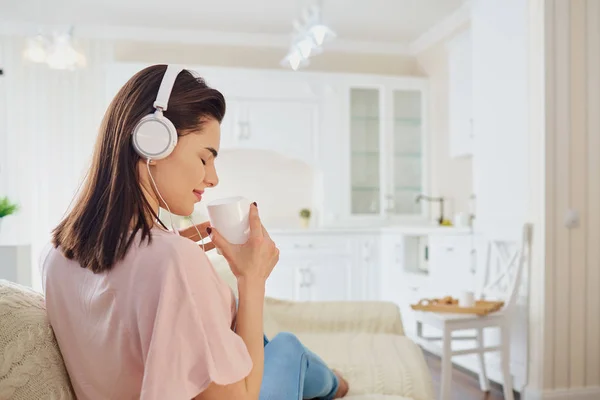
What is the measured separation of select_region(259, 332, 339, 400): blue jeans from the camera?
4.18 feet

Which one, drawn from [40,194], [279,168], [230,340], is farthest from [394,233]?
[230,340]

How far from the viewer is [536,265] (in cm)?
292

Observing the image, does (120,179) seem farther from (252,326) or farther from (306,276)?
(306,276)

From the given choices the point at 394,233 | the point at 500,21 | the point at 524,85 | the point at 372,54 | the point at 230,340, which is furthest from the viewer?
the point at 372,54

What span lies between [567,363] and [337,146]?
2622mm

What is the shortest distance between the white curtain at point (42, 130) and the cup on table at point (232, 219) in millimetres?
4006

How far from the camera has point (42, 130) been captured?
4.75 metres

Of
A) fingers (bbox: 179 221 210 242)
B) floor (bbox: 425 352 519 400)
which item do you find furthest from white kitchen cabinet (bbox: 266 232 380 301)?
fingers (bbox: 179 221 210 242)

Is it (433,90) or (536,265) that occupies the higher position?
(433,90)

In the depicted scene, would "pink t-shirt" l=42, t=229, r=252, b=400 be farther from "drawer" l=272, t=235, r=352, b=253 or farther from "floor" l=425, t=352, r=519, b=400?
"drawer" l=272, t=235, r=352, b=253

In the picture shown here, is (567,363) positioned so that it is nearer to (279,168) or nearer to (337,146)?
(337,146)

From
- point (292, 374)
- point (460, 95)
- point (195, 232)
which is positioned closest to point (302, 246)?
point (460, 95)

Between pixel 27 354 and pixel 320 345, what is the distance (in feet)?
4.87

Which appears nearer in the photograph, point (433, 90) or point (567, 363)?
point (567, 363)
